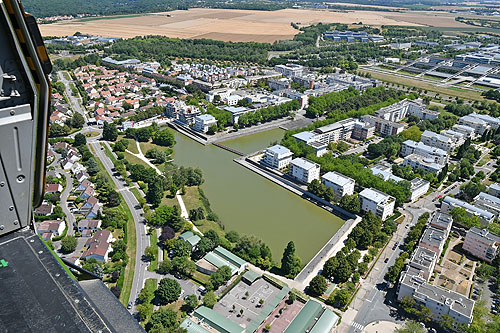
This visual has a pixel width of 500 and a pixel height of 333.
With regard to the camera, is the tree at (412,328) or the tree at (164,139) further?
the tree at (164,139)

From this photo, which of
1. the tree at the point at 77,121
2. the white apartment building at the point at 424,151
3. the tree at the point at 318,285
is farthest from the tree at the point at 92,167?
the white apartment building at the point at 424,151

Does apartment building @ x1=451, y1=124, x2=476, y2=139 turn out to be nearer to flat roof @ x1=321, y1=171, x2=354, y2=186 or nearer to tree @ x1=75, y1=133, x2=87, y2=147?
flat roof @ x1=321, y1=171, x2=354, y2=186

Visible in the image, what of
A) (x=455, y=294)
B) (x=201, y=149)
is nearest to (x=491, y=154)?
(x=455, y=294)

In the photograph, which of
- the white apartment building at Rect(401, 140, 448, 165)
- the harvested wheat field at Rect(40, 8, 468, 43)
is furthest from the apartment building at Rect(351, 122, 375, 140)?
the harvested wheat field at Rect(40, 8, 468, 43)

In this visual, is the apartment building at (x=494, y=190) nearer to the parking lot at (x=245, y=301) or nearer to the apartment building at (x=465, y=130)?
the apartment building at (x=465, y=130)

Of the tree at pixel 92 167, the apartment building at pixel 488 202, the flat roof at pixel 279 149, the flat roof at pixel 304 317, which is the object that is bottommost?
the flat roof at pixel 304 317

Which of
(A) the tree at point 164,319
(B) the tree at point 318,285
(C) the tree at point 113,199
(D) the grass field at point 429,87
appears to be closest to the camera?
(A) the tree at point 164,319
